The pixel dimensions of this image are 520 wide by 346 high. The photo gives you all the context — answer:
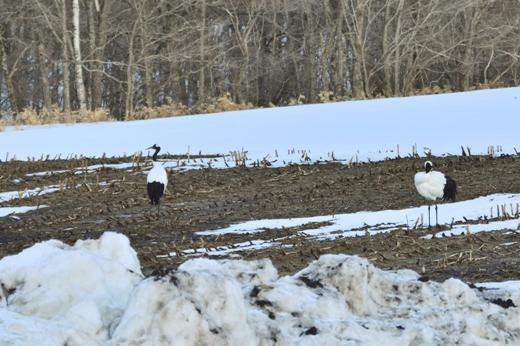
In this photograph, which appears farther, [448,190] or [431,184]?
[448,190]

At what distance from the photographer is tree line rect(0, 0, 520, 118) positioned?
Result: 130 ft

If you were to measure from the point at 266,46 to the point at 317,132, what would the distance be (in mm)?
24228

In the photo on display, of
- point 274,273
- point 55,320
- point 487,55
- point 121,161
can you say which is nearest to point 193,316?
point 55,320

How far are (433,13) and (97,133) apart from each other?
57.1 ft

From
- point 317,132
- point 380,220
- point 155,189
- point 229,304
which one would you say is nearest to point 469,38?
point 317,132

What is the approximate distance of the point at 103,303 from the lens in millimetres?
4910

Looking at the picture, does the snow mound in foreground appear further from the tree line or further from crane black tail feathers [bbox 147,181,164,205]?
the tree line

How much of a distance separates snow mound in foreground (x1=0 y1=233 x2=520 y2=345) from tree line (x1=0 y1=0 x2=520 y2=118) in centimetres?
3150

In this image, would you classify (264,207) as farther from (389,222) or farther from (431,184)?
(431,184)

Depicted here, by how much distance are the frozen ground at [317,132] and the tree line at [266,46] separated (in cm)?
1044

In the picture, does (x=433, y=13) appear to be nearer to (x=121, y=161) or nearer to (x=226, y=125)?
(x=226, y=125)

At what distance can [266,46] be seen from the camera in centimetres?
4775

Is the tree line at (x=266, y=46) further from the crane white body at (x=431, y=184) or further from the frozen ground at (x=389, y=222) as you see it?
the crane white body at (x=431, y=184)

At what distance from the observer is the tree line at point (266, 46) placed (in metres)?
39.6
